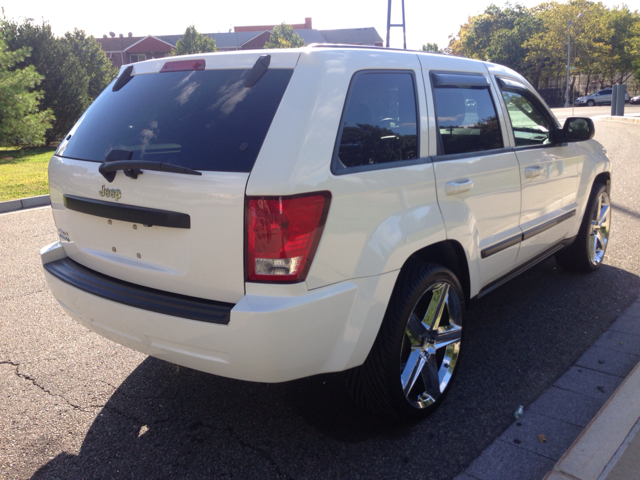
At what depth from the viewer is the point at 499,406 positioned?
10.1 feet

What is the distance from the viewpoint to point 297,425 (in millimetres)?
2924

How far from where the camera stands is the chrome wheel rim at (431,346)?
289 centimetres

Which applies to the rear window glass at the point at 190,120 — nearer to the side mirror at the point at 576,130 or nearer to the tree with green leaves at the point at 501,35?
the side mirror at the point at 576,130

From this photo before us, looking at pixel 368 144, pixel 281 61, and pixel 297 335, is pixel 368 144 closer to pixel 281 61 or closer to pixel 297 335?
pixel 281 61

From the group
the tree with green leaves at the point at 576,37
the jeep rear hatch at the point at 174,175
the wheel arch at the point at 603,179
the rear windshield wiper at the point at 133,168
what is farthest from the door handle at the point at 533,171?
the tree with green leaves at the point at 576,37

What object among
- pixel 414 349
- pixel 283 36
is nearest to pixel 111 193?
pixel 414 349

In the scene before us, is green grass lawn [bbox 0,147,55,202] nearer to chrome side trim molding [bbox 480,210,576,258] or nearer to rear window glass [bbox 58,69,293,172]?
rear window glass [bbox 58,69,293,172]

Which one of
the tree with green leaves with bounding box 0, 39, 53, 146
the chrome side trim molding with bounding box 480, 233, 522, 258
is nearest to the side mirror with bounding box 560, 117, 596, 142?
the chrome side trim molding with bounding box 480, 233, 522, 258

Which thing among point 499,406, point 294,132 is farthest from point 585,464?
point 294,132

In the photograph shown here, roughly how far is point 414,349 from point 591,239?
306 centimetres

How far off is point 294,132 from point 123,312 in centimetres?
115

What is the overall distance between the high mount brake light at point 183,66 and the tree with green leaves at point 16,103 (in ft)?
51.4

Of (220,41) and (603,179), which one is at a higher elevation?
(220,41)

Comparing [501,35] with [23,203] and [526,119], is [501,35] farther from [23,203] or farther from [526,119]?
[526,119]
